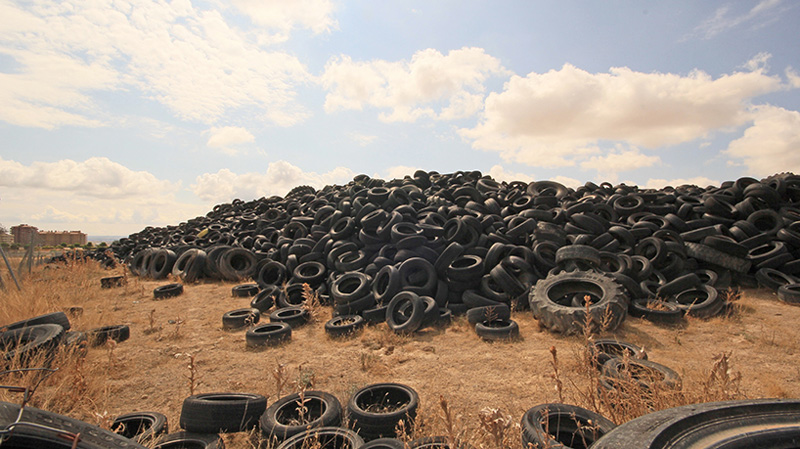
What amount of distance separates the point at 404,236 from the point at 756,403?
7740 mm

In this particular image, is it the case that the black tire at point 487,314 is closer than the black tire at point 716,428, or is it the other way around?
the black tire at point 716,428

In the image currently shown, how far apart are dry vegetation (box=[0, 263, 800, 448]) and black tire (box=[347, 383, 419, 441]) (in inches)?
7.6

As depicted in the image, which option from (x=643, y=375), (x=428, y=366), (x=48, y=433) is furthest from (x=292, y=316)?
(x=643, y=375)

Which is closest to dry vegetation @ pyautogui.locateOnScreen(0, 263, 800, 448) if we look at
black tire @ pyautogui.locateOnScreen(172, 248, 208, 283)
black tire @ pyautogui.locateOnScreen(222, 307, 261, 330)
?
black tire @ pyautogui.locateOnScreen(222, 307, 261, 330)

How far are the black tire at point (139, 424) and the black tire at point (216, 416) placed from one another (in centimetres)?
24

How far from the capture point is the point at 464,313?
27.0 feet

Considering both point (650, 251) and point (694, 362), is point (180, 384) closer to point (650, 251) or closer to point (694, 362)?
point (694, 362)

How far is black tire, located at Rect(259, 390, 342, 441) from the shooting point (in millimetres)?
3588

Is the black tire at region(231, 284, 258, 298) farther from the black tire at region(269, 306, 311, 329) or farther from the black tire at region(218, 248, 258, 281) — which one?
the black tire at region(269, 306, 311, 329)

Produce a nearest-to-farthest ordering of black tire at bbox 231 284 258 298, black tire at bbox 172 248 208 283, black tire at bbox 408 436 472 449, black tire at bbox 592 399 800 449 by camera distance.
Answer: black tire at bbox 592 399 800 449, black tire at bbox 408 436 472 449, black tire at bbox 231 284 258 298, black tire at bbox 172 248 208 283

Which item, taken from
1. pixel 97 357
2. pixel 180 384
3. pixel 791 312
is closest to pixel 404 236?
pixel 180 384

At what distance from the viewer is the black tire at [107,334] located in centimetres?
654

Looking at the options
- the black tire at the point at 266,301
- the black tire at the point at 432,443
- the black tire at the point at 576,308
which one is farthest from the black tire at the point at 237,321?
the black tire at the point at 576,308

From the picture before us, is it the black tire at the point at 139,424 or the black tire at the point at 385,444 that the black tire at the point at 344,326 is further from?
the black tire at the point at 385,444
